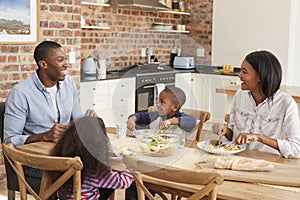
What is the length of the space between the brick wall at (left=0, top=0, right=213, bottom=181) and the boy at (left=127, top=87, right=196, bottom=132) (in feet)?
5.76

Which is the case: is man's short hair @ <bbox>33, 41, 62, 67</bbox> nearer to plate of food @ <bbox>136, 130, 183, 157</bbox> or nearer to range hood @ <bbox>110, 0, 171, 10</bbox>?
plate of food @ <bbox>136, 130, 183, 157</bbox>

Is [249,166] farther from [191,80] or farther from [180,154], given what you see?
[191,80]

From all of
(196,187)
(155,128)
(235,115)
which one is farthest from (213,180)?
(235,115)

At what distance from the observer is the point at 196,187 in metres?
2.12

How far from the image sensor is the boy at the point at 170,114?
9.81ft

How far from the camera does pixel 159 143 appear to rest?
2643 mm

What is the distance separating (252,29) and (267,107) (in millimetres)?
4378

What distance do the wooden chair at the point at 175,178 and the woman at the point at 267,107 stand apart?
2.91 feet

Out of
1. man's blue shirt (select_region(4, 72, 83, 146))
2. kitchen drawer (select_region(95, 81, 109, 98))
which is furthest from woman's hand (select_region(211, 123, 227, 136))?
kitchen drawer (select_region(95, 81, 109, 98))

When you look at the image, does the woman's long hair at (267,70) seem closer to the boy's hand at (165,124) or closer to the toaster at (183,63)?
the boy's hand at (165,124)

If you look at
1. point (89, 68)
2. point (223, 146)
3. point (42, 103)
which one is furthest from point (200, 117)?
point (89, 68)

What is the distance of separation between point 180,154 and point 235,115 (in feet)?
2.08

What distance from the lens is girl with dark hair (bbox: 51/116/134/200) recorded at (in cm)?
239

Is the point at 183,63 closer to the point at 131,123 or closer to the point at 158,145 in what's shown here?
the point at 131,123
